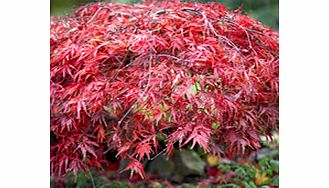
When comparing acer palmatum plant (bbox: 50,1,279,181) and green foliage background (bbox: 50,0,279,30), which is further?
green foliage background (bbox: 50,0,279,30)

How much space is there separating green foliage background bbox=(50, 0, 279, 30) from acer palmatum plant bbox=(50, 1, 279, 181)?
4 centimetres

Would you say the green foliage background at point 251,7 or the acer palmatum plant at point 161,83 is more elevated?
the green foliage background at point 251,7

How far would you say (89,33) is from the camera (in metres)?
1.62

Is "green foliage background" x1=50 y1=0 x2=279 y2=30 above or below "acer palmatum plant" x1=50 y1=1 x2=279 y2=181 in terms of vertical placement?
above

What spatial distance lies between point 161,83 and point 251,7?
552 millimetres

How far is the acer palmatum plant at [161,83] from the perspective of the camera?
1404 millimetres

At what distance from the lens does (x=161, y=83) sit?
4.60 feet

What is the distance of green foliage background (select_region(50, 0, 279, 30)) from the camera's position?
5.41 ft

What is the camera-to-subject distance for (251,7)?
5.57 feet

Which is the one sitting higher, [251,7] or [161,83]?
[251,7]

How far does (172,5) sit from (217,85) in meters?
0.43

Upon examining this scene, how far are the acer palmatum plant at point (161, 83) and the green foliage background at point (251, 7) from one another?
0.04 m

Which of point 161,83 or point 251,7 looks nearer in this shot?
point 161,83
